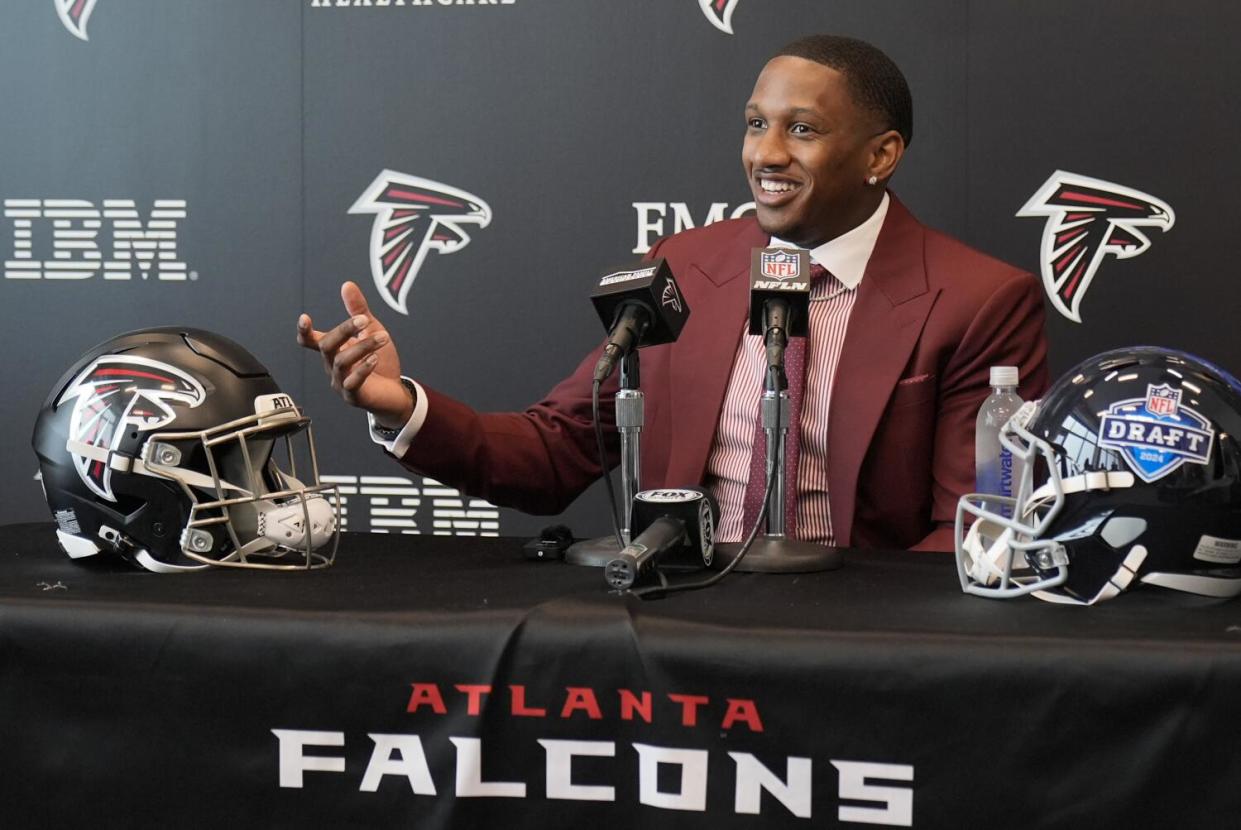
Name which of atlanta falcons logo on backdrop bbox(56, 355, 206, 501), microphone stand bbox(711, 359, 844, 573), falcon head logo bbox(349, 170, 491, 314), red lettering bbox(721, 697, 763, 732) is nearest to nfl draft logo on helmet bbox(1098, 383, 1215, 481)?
microphone stand bbox(711, 359, 844, 573)

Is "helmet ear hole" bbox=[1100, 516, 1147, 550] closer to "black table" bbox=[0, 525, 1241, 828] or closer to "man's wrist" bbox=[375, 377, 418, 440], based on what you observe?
"black table" bbox=[0, 525, 1241, 828]

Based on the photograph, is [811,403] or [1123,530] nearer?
[1123,530]

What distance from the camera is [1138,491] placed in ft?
4.52

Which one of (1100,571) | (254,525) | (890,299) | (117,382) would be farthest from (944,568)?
(117,382)

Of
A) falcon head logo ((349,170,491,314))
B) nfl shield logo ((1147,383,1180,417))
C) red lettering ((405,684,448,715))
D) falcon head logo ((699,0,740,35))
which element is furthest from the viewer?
falcon head logo ((349,170,491,314))

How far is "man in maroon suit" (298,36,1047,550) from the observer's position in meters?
2.14

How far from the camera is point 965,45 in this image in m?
2.92

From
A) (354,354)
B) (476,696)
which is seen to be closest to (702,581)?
(476,696)

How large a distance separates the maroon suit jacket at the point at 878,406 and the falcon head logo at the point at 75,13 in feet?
5.86

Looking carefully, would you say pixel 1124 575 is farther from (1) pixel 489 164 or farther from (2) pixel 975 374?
(1) pixel 489 164

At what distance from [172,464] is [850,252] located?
1185mm

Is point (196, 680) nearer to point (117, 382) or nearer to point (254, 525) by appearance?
point (254, 525)

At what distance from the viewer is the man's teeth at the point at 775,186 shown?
2262 mm

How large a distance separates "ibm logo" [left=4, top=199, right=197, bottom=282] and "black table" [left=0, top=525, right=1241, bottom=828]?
2012 mm
